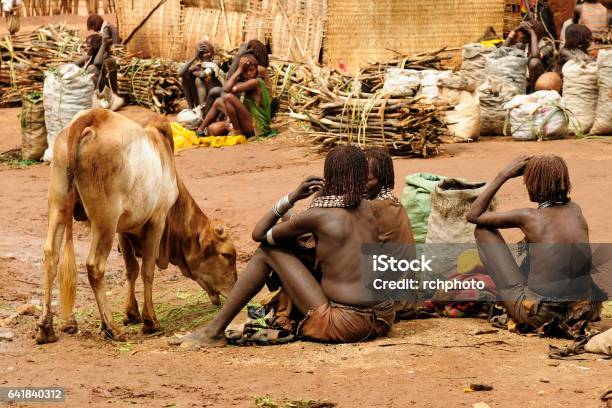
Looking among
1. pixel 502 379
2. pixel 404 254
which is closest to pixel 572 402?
pixel 502 379

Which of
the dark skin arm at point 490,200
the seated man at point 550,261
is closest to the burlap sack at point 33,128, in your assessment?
the dark skin arm at point 490,200

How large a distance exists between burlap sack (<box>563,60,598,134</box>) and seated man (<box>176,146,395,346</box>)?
25.5ft

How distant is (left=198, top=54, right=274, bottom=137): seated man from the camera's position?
14664 millimetres

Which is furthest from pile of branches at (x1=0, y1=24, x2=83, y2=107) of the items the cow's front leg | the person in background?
the cow's front leg

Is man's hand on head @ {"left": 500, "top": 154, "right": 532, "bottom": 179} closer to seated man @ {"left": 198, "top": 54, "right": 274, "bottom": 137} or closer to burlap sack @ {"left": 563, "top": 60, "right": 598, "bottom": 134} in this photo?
burlap sack @ {"left": 563, "top": 60, "right": 598, "bottom": 134}

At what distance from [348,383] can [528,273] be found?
4.87 feet

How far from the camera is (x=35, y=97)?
14.3m

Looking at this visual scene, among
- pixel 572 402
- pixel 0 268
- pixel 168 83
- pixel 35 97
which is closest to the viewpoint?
pixel 572 402

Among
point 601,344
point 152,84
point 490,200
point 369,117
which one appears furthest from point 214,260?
point 152,84

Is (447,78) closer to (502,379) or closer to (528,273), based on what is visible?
(528,273)

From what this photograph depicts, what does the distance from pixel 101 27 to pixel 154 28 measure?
1.38m

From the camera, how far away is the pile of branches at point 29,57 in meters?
18.6

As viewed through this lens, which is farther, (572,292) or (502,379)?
(572,292)

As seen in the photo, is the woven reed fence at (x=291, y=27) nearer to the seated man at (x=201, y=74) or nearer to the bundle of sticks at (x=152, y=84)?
the bundle of sticks at (x=152, y=84)
